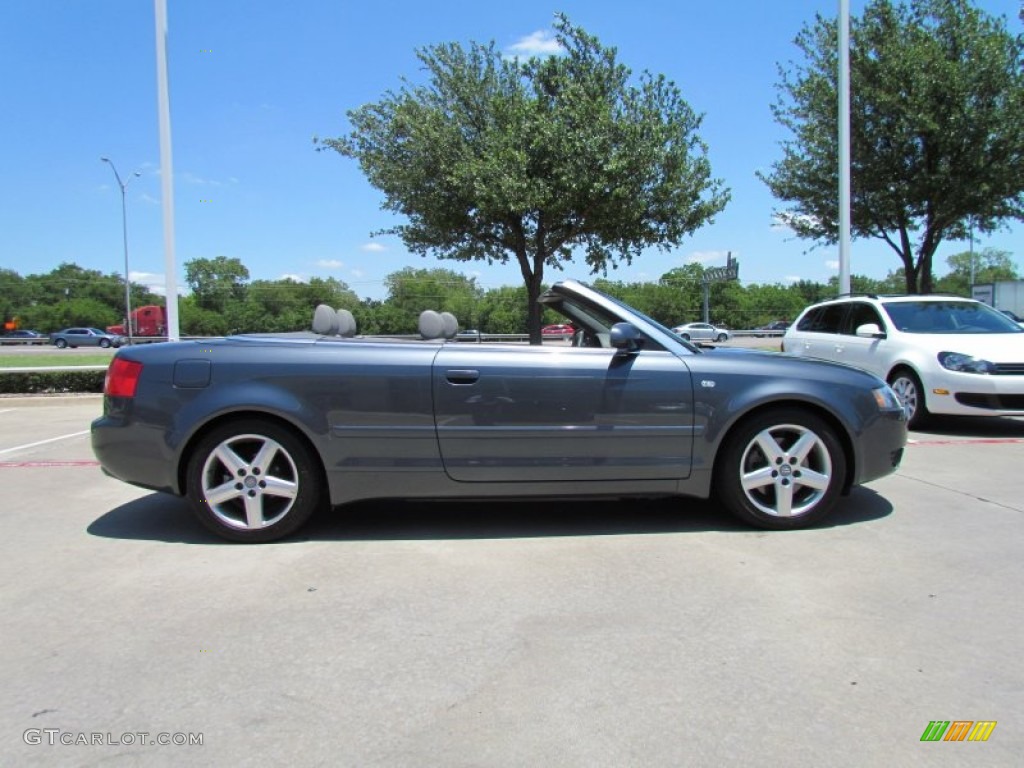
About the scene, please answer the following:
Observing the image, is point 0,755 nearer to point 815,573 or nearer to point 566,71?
point 815,573

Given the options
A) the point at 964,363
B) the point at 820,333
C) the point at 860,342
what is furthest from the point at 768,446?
the point at 820,333

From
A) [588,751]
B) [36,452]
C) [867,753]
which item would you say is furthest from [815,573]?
[36,452]

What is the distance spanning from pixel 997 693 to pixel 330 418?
11.0 feet

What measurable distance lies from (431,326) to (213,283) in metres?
79.4

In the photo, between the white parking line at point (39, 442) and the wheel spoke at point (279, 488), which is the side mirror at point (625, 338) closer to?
the wheel spoke at point (279, 488)

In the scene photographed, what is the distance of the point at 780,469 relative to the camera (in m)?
4.35

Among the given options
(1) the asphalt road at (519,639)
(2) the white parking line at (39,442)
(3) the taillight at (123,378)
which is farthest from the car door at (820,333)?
(2) the white parking line at (39,442)

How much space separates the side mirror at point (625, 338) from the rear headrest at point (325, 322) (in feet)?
6.30

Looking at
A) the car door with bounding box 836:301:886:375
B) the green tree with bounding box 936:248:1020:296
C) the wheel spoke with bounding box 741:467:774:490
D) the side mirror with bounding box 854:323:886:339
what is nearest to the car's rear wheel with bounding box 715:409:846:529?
the wheel spoke with bounding box 741:467:774:490

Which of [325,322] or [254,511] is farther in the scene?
[325,322]

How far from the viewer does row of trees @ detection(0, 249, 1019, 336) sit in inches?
2235

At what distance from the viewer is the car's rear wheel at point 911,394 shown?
8164 mm

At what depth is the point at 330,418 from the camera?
4.18 metres

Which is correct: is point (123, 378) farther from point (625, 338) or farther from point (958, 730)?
point (958, 730)
